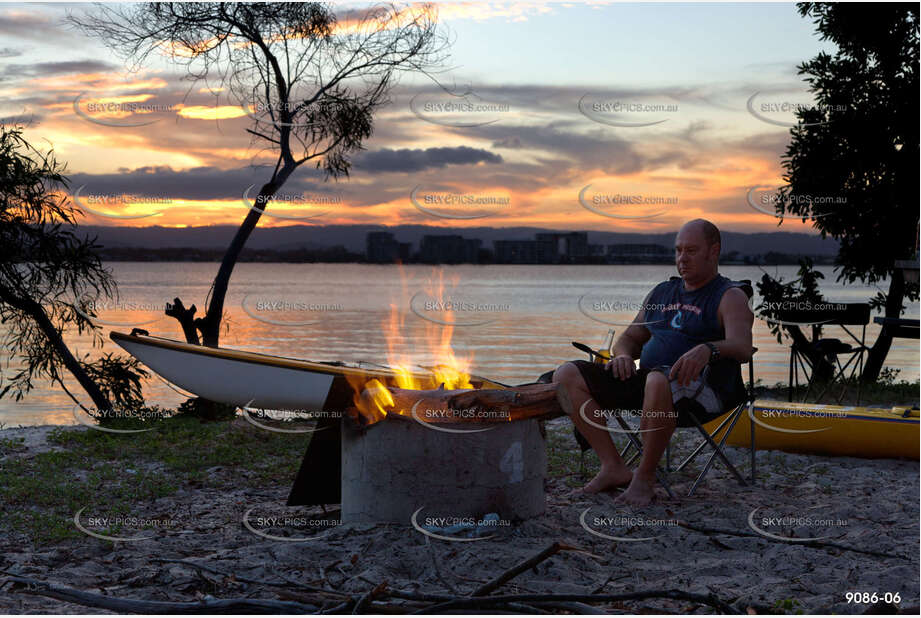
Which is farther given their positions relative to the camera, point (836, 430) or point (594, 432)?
point (836, 430)

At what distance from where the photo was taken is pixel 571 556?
→ 405 centimetres

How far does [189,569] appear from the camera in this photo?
12.9 ft

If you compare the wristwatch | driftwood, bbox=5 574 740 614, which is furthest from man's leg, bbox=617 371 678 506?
driftwood, bbox=5 574 740 614

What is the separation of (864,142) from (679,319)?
266 inches

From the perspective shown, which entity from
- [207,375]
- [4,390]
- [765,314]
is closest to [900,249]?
[765,314]

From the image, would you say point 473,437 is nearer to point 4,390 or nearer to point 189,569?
point 189,569

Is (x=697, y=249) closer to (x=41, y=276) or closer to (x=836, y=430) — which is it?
(x=836, y=430)

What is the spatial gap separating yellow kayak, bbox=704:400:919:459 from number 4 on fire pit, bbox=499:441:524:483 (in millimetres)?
2552

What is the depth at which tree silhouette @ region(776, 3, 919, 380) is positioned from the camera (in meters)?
10.7

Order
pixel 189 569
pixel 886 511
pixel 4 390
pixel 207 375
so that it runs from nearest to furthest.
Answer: pixel 189 569 < pixel 886 511 < pixel 207 375 < pixel 4 390

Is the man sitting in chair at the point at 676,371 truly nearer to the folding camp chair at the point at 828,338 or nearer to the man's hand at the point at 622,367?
the man's hand at the point at 622,367

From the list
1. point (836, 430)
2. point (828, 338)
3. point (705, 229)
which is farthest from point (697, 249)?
point (828, 338)

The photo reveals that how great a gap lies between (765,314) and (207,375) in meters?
7.76

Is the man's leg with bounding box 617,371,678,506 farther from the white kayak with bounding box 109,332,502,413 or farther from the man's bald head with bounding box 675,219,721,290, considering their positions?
the white kayak with bounding box 109,332,502,413
